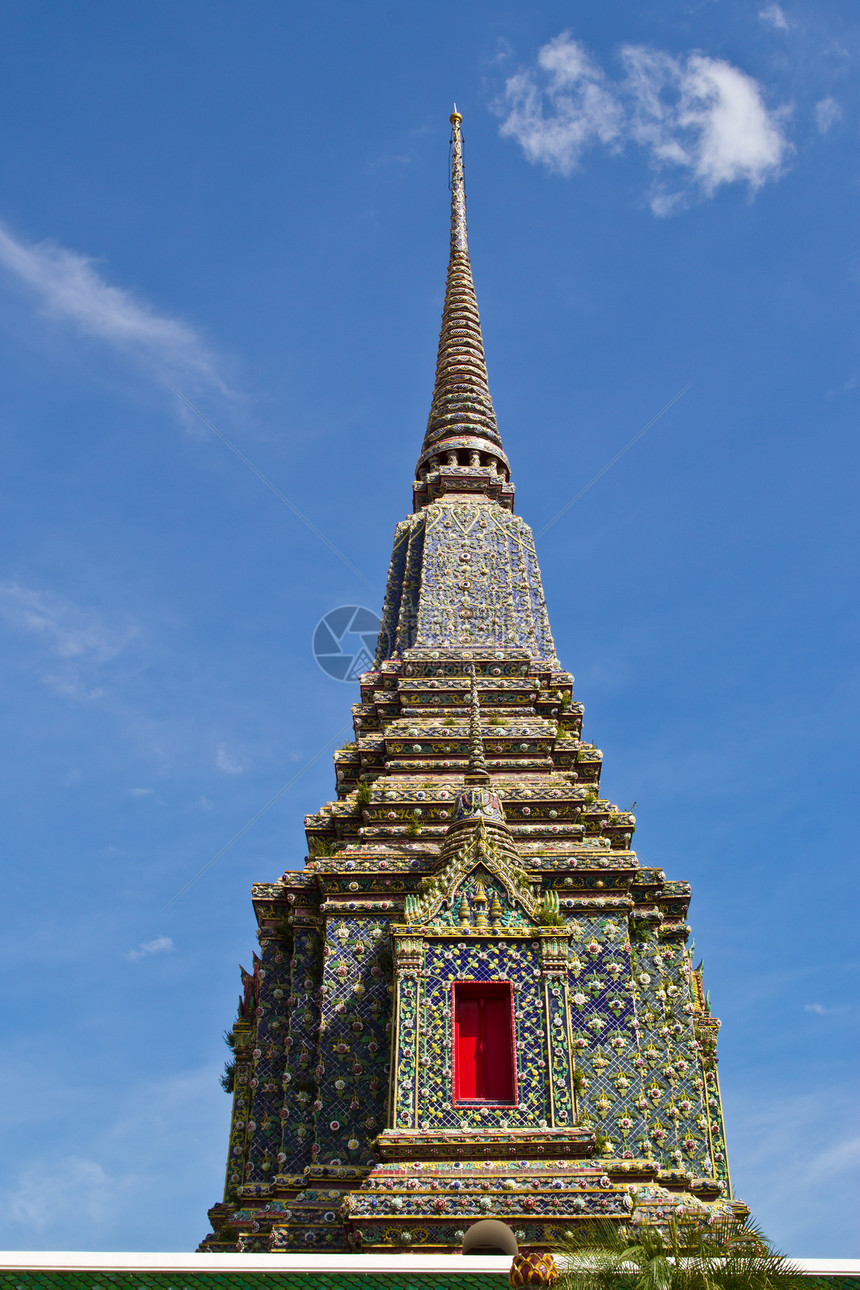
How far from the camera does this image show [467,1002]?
15039 millimetres

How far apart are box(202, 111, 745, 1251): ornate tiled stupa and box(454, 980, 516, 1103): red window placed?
27 millimetres

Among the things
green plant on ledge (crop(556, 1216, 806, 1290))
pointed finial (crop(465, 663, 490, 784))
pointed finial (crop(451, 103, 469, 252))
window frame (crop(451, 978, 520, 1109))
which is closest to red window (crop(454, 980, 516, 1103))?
window frame (crop(451, 978, 520, 1109))

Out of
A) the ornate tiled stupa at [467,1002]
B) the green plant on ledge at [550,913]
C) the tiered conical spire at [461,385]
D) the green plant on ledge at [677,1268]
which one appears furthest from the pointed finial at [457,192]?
the green plant on ledge at [677,1268]

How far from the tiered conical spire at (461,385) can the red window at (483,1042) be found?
53.0 feet

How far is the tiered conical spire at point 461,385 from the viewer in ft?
94.8

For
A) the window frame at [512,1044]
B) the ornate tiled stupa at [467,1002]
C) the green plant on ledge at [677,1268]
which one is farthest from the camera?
the window frame at [512,1044]

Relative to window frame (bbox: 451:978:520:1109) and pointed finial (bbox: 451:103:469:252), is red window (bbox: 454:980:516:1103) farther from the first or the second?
pointed finial (bbox: 451:103:469:252)

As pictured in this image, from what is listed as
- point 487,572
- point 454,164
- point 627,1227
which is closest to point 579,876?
point 627,1227

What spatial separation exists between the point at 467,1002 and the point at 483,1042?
0.53 metres

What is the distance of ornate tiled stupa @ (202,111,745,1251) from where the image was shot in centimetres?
1348

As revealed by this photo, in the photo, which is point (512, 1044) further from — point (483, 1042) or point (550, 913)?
point (550, 913)

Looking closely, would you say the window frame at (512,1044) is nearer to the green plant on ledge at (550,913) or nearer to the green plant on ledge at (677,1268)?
the green plant on ledge at (550,913)

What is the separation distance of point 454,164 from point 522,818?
26496 mm

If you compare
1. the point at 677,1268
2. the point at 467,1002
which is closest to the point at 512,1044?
the point at 467,1002
